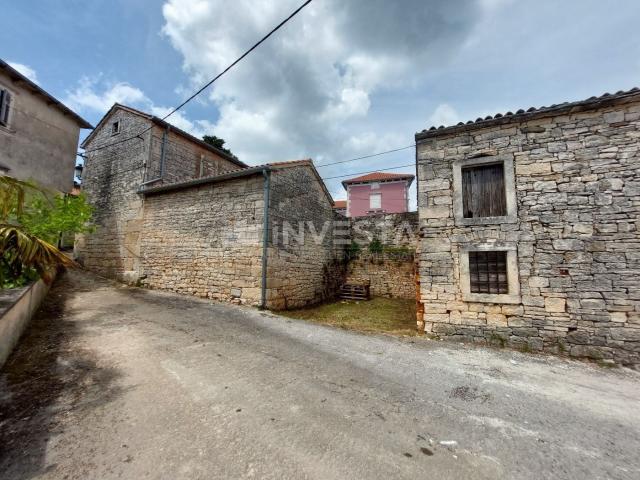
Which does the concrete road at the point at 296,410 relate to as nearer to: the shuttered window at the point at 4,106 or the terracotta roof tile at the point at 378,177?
the shuttered window at the point at 4,106

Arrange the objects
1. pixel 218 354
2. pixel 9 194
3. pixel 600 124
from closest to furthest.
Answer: pixel 9 194
pixel 218 354
pixel 600 124

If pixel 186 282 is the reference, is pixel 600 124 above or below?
above

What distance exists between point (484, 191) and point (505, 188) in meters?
0.38

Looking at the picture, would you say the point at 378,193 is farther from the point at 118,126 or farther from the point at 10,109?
the point at 10,109

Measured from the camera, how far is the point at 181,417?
262 cm

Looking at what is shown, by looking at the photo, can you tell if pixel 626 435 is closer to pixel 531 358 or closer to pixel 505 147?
pixel 531 358

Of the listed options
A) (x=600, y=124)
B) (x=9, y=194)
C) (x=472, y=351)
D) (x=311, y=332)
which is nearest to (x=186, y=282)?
(x=311, y=332)

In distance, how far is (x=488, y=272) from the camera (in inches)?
226

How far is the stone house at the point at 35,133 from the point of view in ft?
31.8

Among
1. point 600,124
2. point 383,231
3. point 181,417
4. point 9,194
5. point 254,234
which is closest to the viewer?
point 9,194

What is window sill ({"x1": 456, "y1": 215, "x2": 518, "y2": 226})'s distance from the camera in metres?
5.61

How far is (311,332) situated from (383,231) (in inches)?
293

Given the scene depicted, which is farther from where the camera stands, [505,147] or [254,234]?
[254,234]

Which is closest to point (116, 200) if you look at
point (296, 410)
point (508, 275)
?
point (296, 410)
